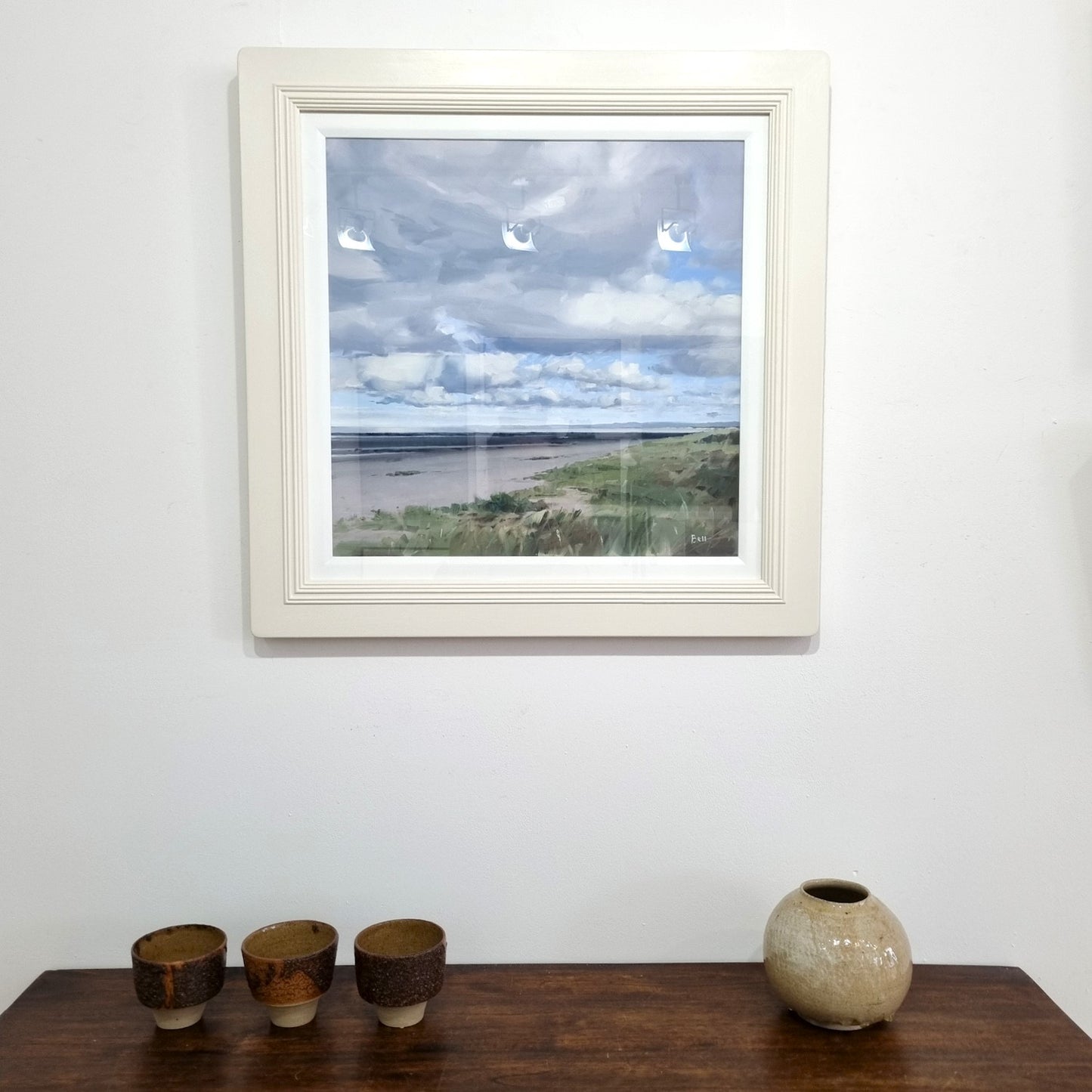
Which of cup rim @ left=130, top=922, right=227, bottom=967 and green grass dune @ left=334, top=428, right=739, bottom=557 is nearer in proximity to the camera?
cup rim @ left=130, top=922, right=227, bottom=967

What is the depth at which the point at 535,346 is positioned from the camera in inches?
39.3

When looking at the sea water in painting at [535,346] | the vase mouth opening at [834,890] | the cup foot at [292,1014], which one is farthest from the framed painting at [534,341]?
the cup foot at [292,1014]

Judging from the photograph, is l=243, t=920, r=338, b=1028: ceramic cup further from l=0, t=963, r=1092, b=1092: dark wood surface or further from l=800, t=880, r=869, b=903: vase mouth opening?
l=800, t=880, r=869, b=903: vase mouth opening

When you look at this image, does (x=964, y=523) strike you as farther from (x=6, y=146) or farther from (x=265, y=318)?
(x=6, y=146)

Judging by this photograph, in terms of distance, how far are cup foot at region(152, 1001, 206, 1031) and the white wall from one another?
14 cm

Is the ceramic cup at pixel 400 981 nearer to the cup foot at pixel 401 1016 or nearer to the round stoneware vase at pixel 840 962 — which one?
the cup foot at pixel 401 1016

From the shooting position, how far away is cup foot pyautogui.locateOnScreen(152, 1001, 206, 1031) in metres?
0.89

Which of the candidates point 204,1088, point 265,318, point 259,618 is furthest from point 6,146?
point 204,1088

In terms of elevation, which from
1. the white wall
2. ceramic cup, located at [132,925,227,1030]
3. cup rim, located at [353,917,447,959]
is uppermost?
the white wall

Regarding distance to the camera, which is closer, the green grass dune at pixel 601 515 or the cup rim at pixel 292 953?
the cup rim at pixel 292 953

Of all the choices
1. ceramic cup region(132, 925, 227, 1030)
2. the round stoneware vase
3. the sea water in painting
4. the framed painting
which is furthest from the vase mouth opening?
ceramic cup region(132, 925, 227, 1030)

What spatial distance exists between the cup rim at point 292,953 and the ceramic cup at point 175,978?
0.03 metres

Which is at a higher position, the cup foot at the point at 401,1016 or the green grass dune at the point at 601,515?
the green grass dune at the point at 601,515

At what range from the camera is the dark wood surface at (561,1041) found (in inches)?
32.4
